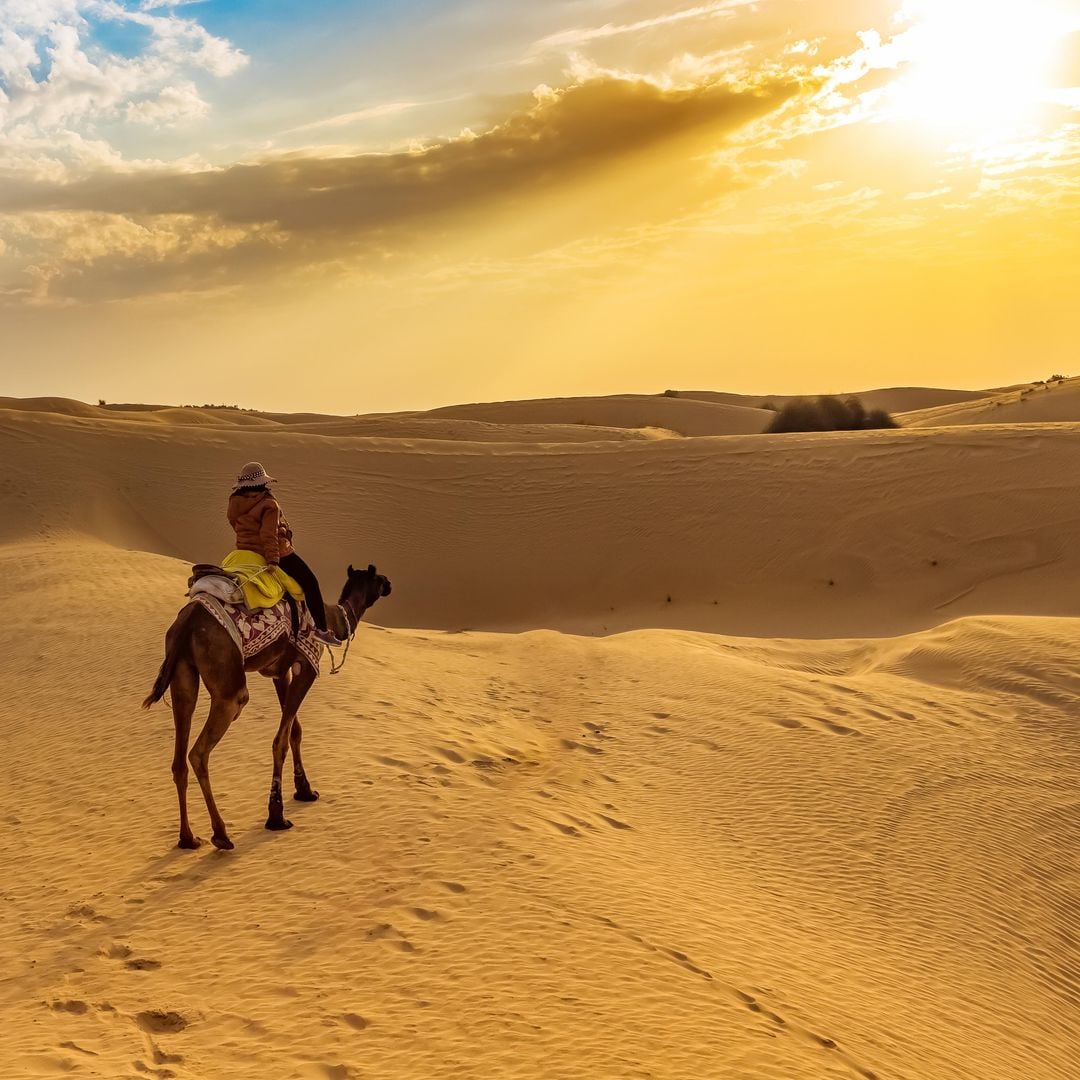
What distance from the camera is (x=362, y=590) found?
8.68 metres

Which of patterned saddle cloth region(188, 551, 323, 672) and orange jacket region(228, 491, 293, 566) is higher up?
orange jacket region(228, 491, 293, 566)

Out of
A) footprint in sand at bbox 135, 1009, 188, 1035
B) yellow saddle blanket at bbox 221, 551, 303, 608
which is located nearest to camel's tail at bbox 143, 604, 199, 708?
yellow saddle blanket at bbox 221, 551, 303, 608

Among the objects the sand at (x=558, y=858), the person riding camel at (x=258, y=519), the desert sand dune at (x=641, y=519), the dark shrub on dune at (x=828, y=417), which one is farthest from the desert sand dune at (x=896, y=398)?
the person riding camel at (x=258, y=519)

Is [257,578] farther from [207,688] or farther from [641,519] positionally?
[641,519]

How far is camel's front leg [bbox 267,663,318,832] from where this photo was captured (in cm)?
728

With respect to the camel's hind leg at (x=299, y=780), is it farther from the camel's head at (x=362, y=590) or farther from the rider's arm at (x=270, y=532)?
the rider's arm at (x=270, y=532)

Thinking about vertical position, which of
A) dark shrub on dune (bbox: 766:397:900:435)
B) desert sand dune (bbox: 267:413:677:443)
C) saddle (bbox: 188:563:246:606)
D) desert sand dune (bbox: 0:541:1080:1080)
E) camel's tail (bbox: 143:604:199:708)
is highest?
dark shrub on dune (bbox: 766:397:900:435)

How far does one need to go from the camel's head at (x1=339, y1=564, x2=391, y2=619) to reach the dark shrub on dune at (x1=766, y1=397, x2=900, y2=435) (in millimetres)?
35221

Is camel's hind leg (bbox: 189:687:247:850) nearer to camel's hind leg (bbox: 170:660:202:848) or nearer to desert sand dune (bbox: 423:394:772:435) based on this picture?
camel's hind leg (bbox: 170:660:202:848)

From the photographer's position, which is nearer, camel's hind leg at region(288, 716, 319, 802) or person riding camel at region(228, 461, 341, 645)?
person riding camel at region(228, 461, 341, 645)

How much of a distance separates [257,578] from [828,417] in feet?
126

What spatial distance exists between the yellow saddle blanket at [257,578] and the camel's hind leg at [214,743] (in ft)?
2.03

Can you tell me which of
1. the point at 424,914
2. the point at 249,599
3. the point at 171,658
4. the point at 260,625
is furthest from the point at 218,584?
the point at 424,914

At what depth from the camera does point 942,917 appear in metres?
7.25
